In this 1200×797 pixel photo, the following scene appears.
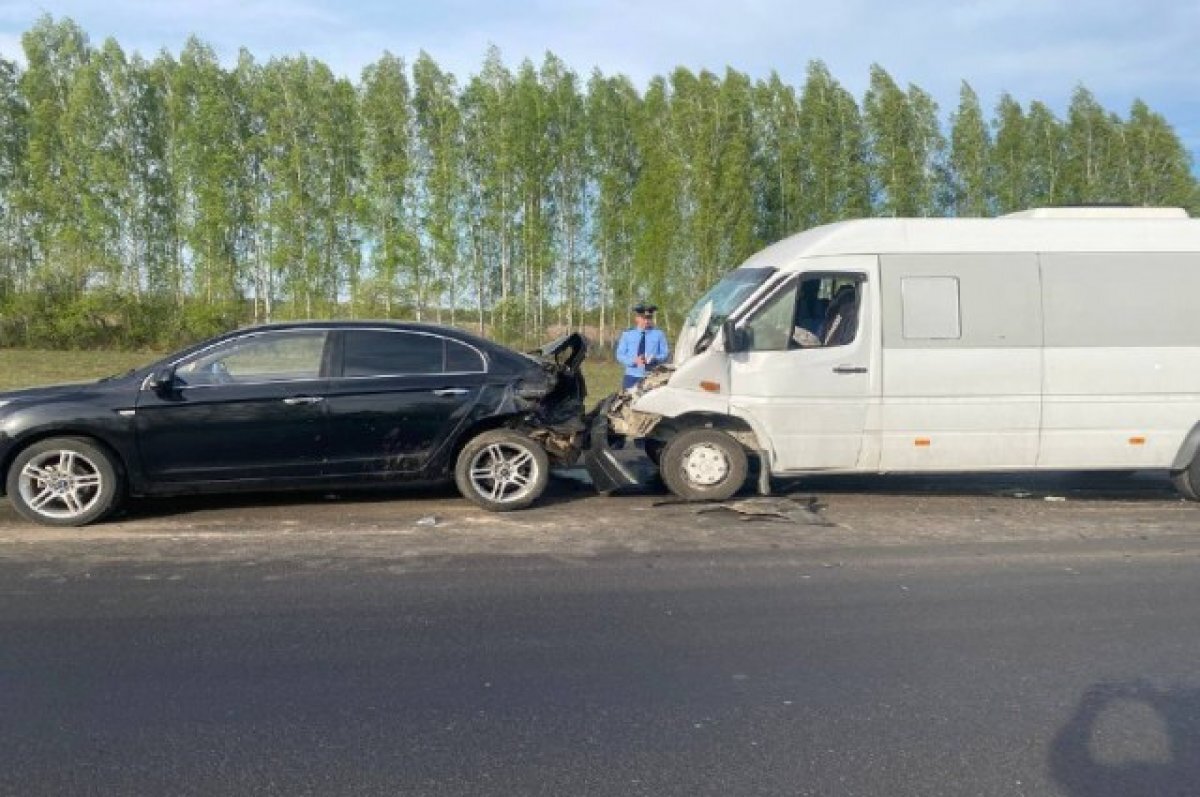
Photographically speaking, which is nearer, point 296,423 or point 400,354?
point 296,423

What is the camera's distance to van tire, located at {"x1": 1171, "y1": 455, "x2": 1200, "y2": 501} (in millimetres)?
8438

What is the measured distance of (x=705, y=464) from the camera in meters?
8.30

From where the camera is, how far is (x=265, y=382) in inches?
303

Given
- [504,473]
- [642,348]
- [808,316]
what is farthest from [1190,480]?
[504,473]

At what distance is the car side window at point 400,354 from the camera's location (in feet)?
25.8

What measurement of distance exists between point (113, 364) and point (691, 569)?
73.3 feet

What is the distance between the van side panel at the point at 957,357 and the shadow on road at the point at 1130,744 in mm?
3996

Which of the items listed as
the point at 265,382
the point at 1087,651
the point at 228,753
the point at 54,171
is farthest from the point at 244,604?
the point at 54,171

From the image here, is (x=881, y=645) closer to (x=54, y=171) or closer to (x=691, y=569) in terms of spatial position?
(x=691, y=569)

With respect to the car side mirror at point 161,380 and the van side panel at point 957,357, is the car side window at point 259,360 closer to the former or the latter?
the car side mirror at point 161,380

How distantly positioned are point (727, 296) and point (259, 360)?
13.1 feet

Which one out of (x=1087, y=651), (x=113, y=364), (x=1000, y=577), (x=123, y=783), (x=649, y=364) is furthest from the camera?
(x=113, y=364)

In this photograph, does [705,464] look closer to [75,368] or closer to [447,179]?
[75,368]

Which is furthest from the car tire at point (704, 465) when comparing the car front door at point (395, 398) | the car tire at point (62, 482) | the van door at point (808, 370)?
the car tire at point (62, 482)
